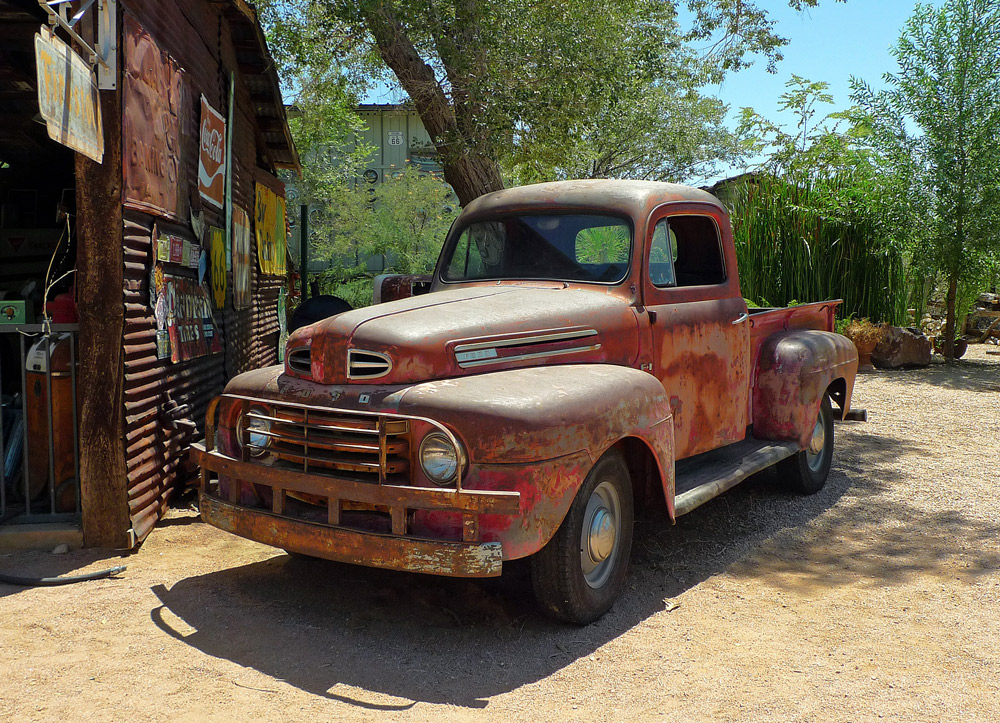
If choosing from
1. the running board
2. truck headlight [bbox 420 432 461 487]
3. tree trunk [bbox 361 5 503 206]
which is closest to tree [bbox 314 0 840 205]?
tree trunk [bbox 361 5 503 206]

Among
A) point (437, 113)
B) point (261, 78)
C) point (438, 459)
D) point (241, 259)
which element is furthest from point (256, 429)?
point (437, 113)

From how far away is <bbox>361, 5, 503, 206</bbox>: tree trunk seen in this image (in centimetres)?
895

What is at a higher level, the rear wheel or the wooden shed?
the wooden shed

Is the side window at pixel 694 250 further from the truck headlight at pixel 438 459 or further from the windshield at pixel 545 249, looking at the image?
the truck headlight at pixel 438 459

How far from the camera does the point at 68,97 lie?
3.99m

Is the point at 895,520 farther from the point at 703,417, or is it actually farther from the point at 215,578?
the point at 215,578

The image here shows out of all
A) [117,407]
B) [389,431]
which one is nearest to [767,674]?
[389,431]

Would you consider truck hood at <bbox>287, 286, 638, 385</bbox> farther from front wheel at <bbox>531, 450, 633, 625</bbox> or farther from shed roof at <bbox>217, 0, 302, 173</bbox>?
shed roof at <bbox>217, 0, 302, 173</bbox>

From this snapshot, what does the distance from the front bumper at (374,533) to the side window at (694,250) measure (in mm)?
A: 2270

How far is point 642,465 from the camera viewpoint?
13.4 feet

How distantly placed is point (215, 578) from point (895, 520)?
13.7 feet

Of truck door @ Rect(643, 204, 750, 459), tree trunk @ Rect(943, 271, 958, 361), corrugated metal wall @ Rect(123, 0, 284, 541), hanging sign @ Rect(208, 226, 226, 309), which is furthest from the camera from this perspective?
Result: tree trunk @ Rect(943, 271, 958, 361)

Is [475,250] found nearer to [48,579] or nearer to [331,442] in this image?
[331,442]

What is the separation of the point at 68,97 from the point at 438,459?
2496 millimetres
